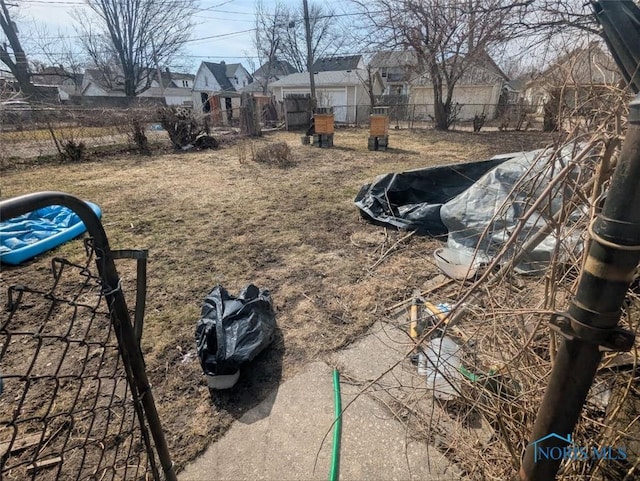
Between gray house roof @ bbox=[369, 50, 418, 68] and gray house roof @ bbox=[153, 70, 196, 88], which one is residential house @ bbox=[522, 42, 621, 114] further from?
gray house roof @ bbox=[153, 70, 196, 88]

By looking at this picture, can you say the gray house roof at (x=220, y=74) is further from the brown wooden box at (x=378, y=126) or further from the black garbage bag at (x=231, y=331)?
the black garbage bag at (x=231, y=331)

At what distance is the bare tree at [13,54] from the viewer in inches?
707

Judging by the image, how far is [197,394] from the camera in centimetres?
197

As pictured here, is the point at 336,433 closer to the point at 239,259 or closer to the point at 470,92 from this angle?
the point at 239,259

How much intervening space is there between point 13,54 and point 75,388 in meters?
26.3

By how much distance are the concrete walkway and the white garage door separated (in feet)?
75.5

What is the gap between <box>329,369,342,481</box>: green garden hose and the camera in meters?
1.53

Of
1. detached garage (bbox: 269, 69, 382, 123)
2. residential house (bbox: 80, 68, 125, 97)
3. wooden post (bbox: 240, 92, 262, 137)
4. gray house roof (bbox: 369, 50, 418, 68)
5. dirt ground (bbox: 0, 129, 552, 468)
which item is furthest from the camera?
residential house (bbox: 80, 68, 125, 97)

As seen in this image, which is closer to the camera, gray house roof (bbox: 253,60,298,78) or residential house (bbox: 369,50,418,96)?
residential house (bbox: 369,50,418,96)

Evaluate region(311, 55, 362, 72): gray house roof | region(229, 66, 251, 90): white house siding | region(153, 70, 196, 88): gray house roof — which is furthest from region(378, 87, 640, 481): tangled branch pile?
region(153, 70, 196, 88): gray house roof

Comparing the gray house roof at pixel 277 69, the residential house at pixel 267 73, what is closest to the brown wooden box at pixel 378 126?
the residential house at pixel 267 73

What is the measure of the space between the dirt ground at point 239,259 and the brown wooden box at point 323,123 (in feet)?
12.3

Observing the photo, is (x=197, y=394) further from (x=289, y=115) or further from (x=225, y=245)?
(x=289, y=115)

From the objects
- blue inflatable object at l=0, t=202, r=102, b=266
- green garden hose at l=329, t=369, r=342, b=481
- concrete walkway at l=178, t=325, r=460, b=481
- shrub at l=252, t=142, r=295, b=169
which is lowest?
concrete walkway at l=178, t=325, r=460, b=481
